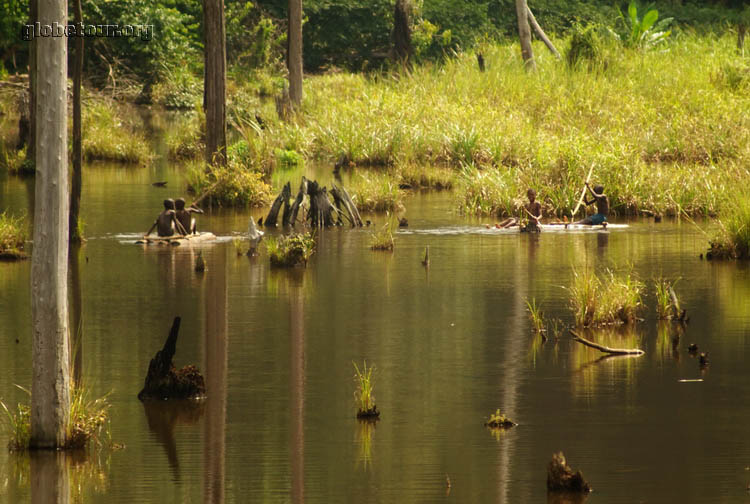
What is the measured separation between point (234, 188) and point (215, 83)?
2753 mm

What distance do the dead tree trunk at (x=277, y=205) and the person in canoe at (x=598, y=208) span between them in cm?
513

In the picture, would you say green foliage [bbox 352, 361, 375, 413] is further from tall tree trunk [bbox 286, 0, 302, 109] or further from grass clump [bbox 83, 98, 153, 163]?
tall tree trunk [bbox 286, 0, 302, 109]

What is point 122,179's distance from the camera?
33.8m

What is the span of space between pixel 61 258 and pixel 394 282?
365 inches

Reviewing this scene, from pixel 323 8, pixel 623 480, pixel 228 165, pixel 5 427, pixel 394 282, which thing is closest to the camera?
pixel 623 480

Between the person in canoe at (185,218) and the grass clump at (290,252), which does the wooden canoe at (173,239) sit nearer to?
the person in canoe at (185,218)

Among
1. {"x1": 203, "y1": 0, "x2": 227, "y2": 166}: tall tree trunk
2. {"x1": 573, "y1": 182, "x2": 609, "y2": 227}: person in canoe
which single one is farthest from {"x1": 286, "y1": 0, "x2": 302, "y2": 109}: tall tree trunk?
{"x1": 573, "y1": 182, "x2": 609, "y2": 227}: person in canoe

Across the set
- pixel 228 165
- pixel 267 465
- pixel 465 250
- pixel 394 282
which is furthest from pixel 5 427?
pixel 228 165

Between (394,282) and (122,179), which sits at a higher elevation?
(122,179)

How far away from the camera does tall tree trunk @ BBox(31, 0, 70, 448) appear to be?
929 centimetres

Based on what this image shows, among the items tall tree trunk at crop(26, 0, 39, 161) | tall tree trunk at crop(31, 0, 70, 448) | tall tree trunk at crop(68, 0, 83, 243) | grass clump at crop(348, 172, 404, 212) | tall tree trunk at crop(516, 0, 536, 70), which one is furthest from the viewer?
tall tree trunk at crop(516, 0, 536, 70)

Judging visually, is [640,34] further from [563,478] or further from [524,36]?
[563,478]

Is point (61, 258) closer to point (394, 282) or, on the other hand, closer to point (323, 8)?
point (394, 282)

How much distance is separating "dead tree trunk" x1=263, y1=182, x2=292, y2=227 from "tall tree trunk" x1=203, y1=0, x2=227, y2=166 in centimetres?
444
